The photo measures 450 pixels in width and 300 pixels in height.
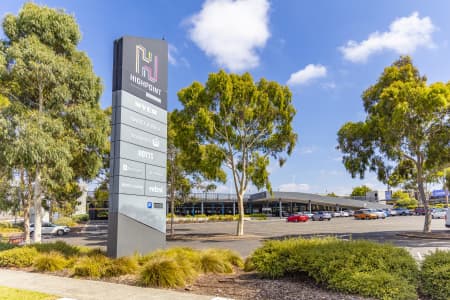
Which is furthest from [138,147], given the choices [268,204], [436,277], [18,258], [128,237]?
[268,204]

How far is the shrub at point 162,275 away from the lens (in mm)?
8211

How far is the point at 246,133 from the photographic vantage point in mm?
25734

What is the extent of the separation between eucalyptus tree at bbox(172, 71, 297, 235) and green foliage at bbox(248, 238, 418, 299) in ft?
52.7

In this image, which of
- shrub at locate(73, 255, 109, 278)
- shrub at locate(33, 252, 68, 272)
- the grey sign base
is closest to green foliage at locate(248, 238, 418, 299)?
shrub at locate(73, 255, 109, 278)

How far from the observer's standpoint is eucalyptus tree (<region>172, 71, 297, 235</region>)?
2450 centimetres

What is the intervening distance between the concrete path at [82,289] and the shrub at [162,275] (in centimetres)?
31

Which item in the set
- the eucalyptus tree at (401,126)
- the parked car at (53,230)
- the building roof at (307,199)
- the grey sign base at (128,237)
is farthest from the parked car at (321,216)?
the grey sign base at (128,237)

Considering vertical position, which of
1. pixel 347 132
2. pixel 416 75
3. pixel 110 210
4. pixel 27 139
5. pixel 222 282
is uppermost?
pixel 416 75

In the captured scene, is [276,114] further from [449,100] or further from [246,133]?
[449,100]

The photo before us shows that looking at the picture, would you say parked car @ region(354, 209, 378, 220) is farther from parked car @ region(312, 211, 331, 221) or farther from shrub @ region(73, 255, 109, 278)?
shrub @ region(73, 255, 109, 278)

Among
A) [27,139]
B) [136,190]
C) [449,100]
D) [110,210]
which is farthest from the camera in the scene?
[449,100]

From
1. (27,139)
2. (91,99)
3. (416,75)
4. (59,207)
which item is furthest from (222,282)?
(59,207)

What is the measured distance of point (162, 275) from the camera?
8.28 meters

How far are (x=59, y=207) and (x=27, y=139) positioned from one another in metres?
23.5
